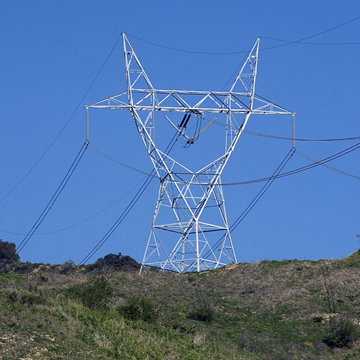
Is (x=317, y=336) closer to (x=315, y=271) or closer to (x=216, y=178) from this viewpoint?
(x=315, y=271)

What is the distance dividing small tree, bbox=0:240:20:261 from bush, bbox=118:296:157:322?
1790 inches

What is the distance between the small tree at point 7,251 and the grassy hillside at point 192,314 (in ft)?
110

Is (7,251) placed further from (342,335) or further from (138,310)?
(342,335)

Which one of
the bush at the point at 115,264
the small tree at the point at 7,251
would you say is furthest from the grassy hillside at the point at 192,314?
the small tree at the point at 7,251

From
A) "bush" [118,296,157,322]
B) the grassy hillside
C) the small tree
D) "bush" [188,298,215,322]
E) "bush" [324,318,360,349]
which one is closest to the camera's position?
the grassy hillside

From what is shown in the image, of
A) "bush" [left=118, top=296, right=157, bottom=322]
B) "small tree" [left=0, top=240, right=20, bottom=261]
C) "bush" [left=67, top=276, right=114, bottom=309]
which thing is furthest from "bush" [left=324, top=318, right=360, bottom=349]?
"small tree" [left=0, top=240, right=20, bottom=261]

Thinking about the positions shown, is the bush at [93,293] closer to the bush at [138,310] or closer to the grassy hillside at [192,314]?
the grassy hillside at [192,314]

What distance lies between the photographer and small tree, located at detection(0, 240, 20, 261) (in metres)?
95.6

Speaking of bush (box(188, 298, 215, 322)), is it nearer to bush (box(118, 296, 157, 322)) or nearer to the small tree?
bush (box(118, 296, 157, 322))

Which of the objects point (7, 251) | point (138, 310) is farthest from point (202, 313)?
point (7, 251)

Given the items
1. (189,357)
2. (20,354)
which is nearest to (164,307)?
(189,357)

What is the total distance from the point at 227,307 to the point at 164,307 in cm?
394

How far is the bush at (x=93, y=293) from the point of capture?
49.7 meters

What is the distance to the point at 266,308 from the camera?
186ft
